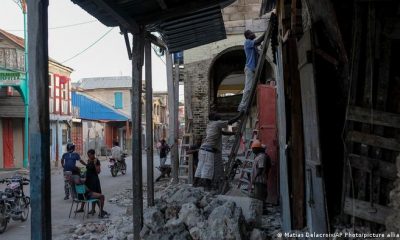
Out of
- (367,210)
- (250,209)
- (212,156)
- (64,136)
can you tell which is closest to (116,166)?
(212,156)

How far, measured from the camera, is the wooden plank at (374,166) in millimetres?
4188

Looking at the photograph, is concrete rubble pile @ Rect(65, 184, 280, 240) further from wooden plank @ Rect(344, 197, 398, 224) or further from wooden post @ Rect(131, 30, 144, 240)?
wooden plank @ Rect(344, 197, 398, 224)

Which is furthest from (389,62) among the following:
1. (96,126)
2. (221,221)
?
(96,126)

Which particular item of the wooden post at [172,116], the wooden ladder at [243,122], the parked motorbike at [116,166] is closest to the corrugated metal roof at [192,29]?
the wooden ladder at [243,122]

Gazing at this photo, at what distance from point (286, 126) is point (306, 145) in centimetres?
98

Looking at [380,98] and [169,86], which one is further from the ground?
[169,86]

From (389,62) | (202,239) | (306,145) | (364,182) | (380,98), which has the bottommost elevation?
(202,239)

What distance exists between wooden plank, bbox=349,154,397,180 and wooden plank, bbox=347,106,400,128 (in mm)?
369

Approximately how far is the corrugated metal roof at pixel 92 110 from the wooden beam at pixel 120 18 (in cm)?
3057

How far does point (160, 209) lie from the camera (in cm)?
707

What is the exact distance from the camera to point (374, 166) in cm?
430

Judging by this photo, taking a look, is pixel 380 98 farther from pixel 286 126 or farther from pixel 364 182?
pixel 286 126

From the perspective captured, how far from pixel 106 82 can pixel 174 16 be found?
5261cm

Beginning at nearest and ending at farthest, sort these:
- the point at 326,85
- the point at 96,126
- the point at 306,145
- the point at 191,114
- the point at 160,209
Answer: the point at 326,85 → the point at 306,145 → the point at 160,209 → the point at 191,114 → the point at 96,126
